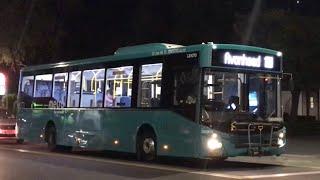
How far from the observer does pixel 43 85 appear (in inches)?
950

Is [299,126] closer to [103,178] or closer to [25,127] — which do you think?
[25,127]

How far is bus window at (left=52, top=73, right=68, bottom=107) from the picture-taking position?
889 inches

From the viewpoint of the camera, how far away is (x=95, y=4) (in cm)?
3856

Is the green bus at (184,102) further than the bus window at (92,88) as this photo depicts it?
No

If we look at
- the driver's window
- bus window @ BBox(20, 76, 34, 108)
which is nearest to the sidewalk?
the driver's window

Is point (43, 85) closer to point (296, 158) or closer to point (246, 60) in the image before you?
point (246, 60)

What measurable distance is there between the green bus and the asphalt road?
Answer: 685mm

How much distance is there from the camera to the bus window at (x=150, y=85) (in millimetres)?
17875

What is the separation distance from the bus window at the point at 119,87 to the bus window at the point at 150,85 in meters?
0.60

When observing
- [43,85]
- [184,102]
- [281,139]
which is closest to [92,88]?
[43,85]

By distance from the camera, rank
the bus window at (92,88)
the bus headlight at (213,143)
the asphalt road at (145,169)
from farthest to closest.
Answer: the bus window at (92,88) < the bus headlight at (213,143) < the asphalt road at (145,169)

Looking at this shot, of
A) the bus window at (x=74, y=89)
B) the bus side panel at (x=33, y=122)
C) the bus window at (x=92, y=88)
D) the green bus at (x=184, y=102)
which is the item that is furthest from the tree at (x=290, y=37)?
the green bus at (x=184, y=102)

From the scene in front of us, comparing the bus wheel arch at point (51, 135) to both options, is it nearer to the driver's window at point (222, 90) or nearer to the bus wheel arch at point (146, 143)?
the bus wheel arch at point (146, 143)

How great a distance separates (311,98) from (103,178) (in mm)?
42675
